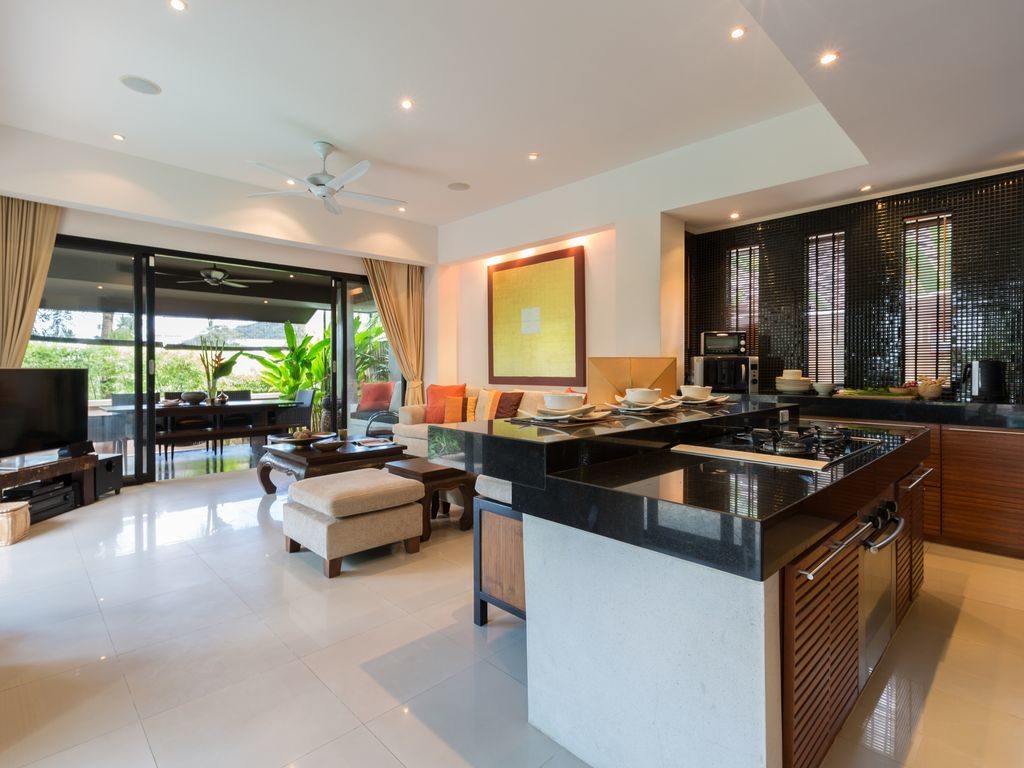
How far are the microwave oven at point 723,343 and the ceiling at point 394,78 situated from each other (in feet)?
5.46

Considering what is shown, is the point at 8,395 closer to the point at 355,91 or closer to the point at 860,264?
the point at 355,91

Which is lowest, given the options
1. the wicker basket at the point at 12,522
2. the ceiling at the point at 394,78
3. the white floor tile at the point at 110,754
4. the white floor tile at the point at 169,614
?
the white floor tile at the point at 110,754

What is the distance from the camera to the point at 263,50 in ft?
9.61

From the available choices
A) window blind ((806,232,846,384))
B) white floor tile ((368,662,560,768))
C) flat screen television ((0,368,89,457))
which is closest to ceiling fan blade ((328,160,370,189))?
flat screen television ((0,368,89,457))

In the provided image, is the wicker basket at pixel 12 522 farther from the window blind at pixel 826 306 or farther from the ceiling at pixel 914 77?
the window blind at pixel 826 306

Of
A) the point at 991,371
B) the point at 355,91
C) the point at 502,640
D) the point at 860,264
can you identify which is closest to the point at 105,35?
the point at 355,91

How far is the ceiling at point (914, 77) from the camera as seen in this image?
1.92 metres

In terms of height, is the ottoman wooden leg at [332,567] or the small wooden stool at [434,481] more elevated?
the small wooden stool at [434,481]

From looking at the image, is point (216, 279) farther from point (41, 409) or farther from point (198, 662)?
point (198, 662)

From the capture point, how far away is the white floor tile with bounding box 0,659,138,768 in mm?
1536

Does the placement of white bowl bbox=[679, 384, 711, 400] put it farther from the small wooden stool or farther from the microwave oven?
the microwave oven

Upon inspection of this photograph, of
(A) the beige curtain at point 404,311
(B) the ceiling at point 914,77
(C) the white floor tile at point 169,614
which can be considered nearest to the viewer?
(B) the ceiling at point 914,77

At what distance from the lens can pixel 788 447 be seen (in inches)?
64.9

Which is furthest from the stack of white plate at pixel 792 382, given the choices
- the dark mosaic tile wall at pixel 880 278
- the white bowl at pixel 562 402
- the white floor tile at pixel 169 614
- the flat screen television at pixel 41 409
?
the flat screen television at pixel 41 409
